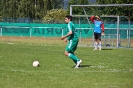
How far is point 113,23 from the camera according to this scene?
36719 mm

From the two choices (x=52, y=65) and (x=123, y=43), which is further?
(x=123, y=43)

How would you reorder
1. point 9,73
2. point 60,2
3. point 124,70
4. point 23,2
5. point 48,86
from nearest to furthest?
point 48,86 < point 9,73 < point 124,70 < point 23,2 < point 60,2

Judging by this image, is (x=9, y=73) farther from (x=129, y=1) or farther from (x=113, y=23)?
(x=129, y=1)

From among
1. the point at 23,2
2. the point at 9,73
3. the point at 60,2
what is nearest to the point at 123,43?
the point at 9,73

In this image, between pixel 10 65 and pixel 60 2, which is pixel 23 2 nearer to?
pixel 60 2

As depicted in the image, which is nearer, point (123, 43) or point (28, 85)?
point (28, 85)

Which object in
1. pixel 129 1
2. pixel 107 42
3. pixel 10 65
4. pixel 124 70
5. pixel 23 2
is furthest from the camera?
pixel 23 2

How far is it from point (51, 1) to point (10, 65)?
6466 cm

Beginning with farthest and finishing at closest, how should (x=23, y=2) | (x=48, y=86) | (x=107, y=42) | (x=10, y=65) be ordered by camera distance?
(x=23, y=2)
(x=107, y=42)
(x=10, y=65)
(x=48, y=86)

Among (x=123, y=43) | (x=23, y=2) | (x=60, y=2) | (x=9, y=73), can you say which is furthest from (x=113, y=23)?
(x=60, y=2)

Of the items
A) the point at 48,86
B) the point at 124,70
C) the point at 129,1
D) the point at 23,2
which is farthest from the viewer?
the point at 23,2

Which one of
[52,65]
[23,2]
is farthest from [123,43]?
[23,2]

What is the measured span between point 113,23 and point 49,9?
46.8 metres

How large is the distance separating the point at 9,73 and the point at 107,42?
2151cm
